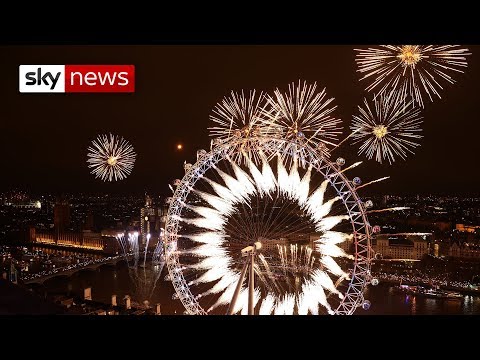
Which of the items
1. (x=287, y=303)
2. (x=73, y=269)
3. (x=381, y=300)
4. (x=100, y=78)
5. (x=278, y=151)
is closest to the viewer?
(x=100, y=78)

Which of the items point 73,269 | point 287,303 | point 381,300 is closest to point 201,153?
point 287,303

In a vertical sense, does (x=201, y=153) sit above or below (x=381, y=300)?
above

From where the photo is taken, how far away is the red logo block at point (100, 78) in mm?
3109

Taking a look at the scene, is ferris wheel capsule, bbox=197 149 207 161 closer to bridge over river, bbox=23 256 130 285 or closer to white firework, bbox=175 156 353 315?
white firework, bbox=175 156 353 315

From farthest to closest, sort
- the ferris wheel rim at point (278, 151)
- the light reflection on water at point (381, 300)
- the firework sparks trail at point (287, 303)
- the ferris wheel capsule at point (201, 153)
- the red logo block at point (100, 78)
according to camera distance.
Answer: the light reflection on water at point (381, 300)
the firework sparks trail at point (287, 303)
the ferris wheel capsule at point (201, 153)
the ferris wheel rim at point (278, 151)
the red logo block at point (100, 78)

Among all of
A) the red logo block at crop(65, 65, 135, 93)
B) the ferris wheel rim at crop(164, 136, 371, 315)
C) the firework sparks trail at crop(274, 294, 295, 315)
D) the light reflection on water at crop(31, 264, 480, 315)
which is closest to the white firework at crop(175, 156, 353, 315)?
the ferris wheel rim at crop(164, 136, 371, 315)

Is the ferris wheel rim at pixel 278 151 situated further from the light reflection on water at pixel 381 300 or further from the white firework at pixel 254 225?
the light reflection on water at pixel 381 300

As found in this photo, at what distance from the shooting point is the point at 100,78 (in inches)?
125

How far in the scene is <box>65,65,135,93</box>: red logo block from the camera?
311 centimetres

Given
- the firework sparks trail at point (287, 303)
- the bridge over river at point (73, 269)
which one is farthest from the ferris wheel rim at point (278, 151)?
the bridge over river at point (73, 269)

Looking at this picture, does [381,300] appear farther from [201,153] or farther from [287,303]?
[201,153]
